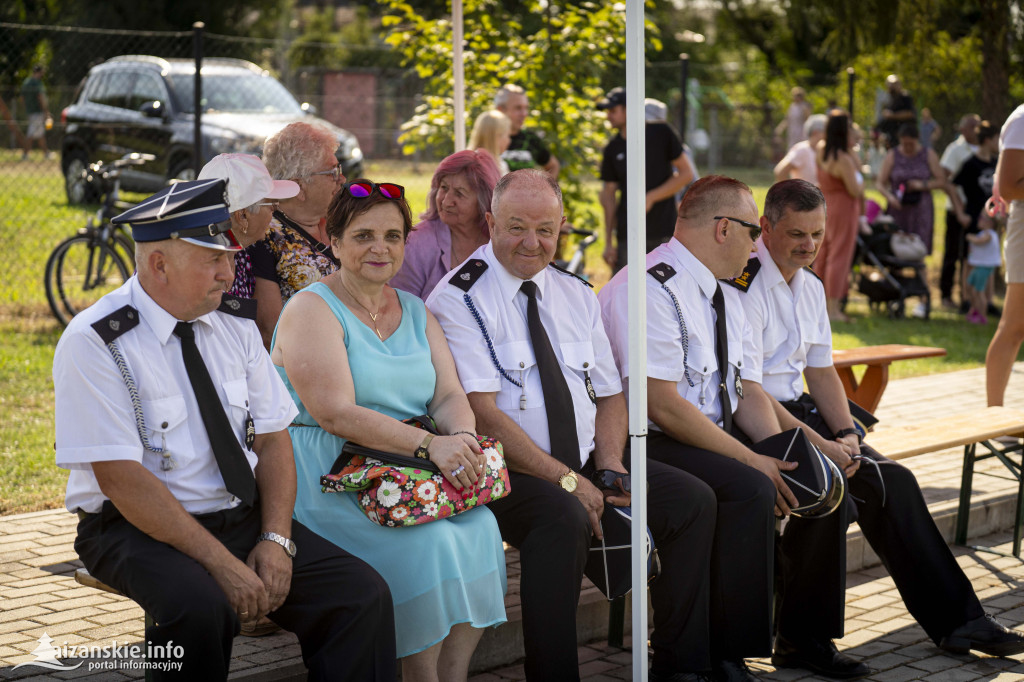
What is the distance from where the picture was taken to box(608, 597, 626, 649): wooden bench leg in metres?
4.18

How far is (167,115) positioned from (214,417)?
8.79 m

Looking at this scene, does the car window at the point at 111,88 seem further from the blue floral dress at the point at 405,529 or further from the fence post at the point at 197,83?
the blue floral dress at the point at 405,529

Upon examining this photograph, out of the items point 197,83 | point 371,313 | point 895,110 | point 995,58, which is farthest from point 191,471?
point 995,58

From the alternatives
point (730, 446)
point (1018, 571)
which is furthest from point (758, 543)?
point (1018, 571)

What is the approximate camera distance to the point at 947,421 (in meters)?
5.41

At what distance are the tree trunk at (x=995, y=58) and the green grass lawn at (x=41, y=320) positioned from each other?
11.5ft

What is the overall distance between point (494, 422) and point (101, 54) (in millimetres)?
7358

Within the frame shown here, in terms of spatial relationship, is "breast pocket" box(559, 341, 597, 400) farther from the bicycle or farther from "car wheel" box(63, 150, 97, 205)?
"car wheel" box(63, 150, 97, 205)

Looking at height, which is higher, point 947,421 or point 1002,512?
point 947,421

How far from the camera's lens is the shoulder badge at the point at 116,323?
286 centimetres

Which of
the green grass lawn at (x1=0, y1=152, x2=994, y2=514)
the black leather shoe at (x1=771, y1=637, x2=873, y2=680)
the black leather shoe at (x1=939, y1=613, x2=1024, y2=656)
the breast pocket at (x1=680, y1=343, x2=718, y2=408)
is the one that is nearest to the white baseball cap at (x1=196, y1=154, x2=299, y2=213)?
the breast pocket at (x1=680, y1=343, x2=718, y2=408)

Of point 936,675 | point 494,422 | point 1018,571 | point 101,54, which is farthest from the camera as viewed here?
point 101,54

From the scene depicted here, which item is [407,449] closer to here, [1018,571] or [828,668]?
[828,668]

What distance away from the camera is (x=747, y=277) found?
445 cm
